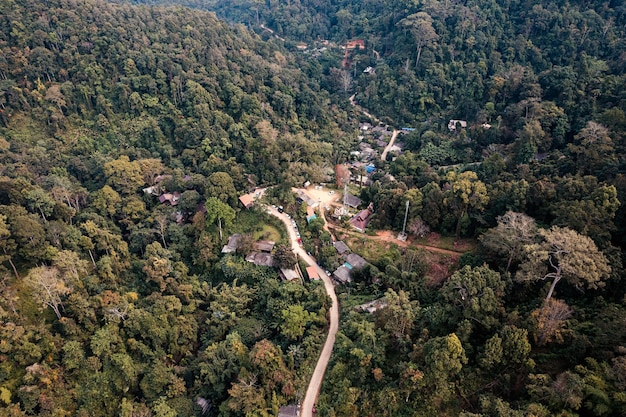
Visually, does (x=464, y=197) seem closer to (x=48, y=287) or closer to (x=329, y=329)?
(x=329, y=329)

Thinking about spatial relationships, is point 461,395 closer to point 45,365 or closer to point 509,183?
point 509,183

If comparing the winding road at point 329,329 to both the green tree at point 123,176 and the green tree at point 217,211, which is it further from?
the green tree at point 123,176

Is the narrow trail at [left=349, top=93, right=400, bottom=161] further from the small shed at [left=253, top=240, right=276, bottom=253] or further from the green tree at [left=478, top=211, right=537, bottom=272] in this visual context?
the green tree at [left=478, top=211, right=537, bottom=272]

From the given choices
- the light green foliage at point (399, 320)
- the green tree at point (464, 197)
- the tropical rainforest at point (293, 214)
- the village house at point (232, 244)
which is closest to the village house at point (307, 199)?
the tropical rainforest at point (293, 214)

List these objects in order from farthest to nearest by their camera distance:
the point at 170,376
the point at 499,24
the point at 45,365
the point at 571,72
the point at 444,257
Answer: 1. the point at 499,24
2. the point at 571,72
3. the point at 444,257
4. the point at 170,376
5. the point at 45,365

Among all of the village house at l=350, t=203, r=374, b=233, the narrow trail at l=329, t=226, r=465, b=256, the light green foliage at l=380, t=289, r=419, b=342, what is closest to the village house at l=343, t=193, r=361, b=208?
the village house at l=350, t=203, r=374, b=233

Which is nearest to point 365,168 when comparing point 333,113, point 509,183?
point 333,113

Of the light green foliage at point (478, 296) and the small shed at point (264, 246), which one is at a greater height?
the light green foliage at point (478, 296)
